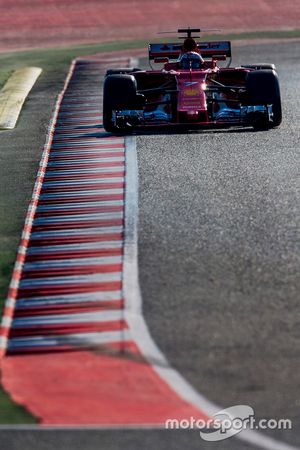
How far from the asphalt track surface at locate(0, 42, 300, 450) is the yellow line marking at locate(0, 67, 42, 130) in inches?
217

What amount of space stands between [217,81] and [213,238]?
949 cm

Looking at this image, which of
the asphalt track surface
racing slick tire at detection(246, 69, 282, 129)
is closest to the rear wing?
racing slick tire at detection(246, 69, 282, 129)

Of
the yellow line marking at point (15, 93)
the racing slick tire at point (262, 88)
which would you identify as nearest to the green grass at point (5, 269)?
the racing slick tire at point (262, 88)

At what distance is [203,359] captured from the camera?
9602mm

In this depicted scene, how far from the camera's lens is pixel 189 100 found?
68.1ft

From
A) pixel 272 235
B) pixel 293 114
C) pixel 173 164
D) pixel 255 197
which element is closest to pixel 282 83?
pixel 293 114

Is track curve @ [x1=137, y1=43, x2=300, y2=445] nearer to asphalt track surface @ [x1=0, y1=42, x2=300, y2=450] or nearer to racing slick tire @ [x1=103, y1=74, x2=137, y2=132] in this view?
asphalt track surface @ [x1=0, y1=42, x2=300, y2=450]

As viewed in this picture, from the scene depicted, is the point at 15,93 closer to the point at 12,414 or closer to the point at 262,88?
the point at 262,88

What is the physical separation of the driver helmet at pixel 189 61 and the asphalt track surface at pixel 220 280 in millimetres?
2938

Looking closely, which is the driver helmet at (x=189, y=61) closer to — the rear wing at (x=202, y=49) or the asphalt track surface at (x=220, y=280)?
the rear wing at (x=202, y=49)

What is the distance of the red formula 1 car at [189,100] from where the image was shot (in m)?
20.7

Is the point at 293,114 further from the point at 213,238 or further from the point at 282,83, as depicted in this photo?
the point at 213,238

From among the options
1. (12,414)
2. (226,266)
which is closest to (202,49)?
(226,266)

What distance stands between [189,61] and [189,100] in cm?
178
